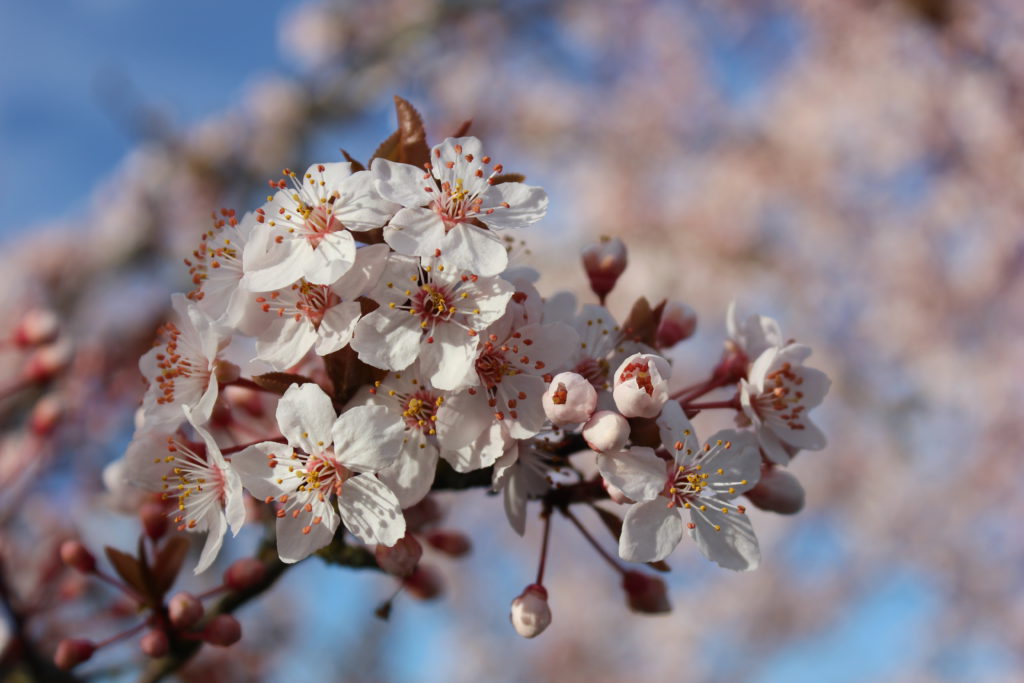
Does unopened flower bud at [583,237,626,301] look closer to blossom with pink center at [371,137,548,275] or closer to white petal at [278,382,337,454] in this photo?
blossom with pink center at [371,137,548,275]

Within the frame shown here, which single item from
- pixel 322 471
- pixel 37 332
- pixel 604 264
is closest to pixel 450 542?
pixel 322 471

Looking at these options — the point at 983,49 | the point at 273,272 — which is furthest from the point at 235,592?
the point at 983,49

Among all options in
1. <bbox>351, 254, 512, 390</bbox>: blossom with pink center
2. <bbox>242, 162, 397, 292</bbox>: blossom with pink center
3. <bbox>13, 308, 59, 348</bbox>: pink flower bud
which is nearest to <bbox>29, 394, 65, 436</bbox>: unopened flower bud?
<bbox>13, 308, 59, 348</bbox>: pink flower bud

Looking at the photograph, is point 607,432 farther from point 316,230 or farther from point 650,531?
point 316,230

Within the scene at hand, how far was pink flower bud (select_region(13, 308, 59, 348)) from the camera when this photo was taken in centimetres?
203

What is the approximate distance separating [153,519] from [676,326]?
2.97 ft

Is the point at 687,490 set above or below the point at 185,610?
above

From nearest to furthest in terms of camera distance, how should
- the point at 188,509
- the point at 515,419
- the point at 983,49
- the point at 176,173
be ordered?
the point at 515,419 → the point at 188,509 → the point at 176,173 → the point at 983,49

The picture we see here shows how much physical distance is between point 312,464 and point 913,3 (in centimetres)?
768

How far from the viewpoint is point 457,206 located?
1023 millimetres

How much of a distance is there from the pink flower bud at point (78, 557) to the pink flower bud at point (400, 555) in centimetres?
65

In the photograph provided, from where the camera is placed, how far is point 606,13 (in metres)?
9.88

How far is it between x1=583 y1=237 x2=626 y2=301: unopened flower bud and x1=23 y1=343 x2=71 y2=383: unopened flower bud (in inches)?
59.7

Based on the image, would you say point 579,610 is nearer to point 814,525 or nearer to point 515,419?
point 814,525
